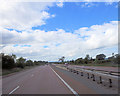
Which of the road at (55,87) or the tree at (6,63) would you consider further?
the tree at (6,63)

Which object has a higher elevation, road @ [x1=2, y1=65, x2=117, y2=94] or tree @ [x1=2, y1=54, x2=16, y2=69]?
tree @ [x1=2, y1=54, x2=16, y2=69]

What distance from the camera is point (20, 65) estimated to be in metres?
69.8

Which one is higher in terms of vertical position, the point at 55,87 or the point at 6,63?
the point at 6,63

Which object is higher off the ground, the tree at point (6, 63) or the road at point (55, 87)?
the tree at point (6, 63)

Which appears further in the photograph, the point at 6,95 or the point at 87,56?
the point at 87,56

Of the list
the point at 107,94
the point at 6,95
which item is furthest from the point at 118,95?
the point at 6,95

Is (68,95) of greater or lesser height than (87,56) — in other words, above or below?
below

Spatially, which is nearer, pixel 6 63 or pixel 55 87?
pixel 55 87

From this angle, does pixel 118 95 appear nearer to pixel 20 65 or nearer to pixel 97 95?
pixel 97 95

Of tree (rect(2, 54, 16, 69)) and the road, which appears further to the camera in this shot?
tree (rect(2, 54, 16, 69))

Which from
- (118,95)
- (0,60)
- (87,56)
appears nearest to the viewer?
(118,95)

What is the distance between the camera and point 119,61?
5056 centimetres

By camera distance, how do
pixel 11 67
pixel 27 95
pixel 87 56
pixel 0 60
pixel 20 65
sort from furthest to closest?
pixel 87 56 → pixel 20 65 → pixel 11 67 → pixel 0 60 → pixel 27 95

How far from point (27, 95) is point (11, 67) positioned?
143ft
